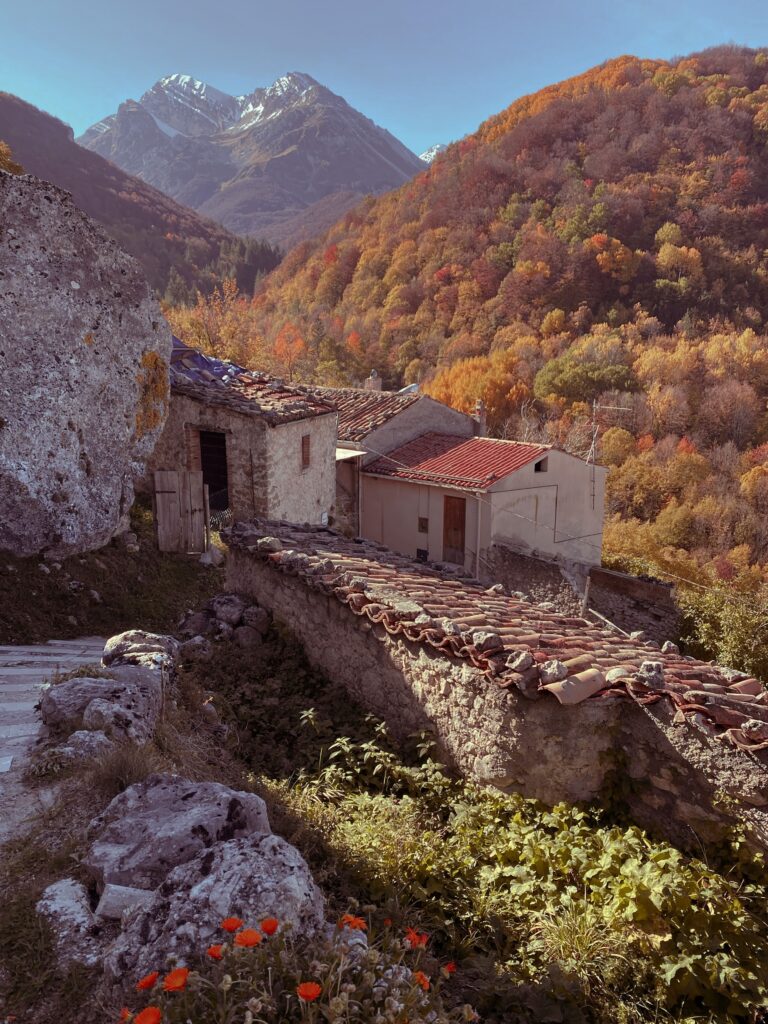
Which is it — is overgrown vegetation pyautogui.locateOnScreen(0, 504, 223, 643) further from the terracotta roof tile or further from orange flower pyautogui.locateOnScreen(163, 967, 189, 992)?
orange flower pyautogui.locateOnScreen(163, 967, 189, 992)

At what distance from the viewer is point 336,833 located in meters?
4.12

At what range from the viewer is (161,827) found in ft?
10.1

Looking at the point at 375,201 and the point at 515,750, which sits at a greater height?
the point at 375,201

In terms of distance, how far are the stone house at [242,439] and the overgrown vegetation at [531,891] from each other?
9.12 m

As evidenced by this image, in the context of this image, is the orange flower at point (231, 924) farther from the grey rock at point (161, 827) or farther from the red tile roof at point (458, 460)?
the red tile roof at point (458, 460)

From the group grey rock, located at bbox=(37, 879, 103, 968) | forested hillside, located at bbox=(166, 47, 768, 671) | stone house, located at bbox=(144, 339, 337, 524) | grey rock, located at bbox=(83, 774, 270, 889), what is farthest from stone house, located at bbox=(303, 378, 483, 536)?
grey rock, located at bbox=(37, 879, 103, 968)

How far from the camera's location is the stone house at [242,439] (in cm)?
1374

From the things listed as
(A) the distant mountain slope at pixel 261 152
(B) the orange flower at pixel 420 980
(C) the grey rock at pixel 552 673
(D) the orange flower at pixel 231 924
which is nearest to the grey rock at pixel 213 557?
(C) the grey rock at pixel 552 673

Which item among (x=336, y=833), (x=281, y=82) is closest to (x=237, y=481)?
(x=336, y=833)

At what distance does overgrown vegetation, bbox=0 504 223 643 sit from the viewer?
326 inches

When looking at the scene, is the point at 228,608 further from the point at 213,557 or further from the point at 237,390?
the point at 237,390

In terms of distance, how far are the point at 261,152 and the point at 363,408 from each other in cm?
15518

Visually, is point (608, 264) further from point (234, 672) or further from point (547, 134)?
point (234, 672)

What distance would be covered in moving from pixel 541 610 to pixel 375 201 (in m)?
73.2
